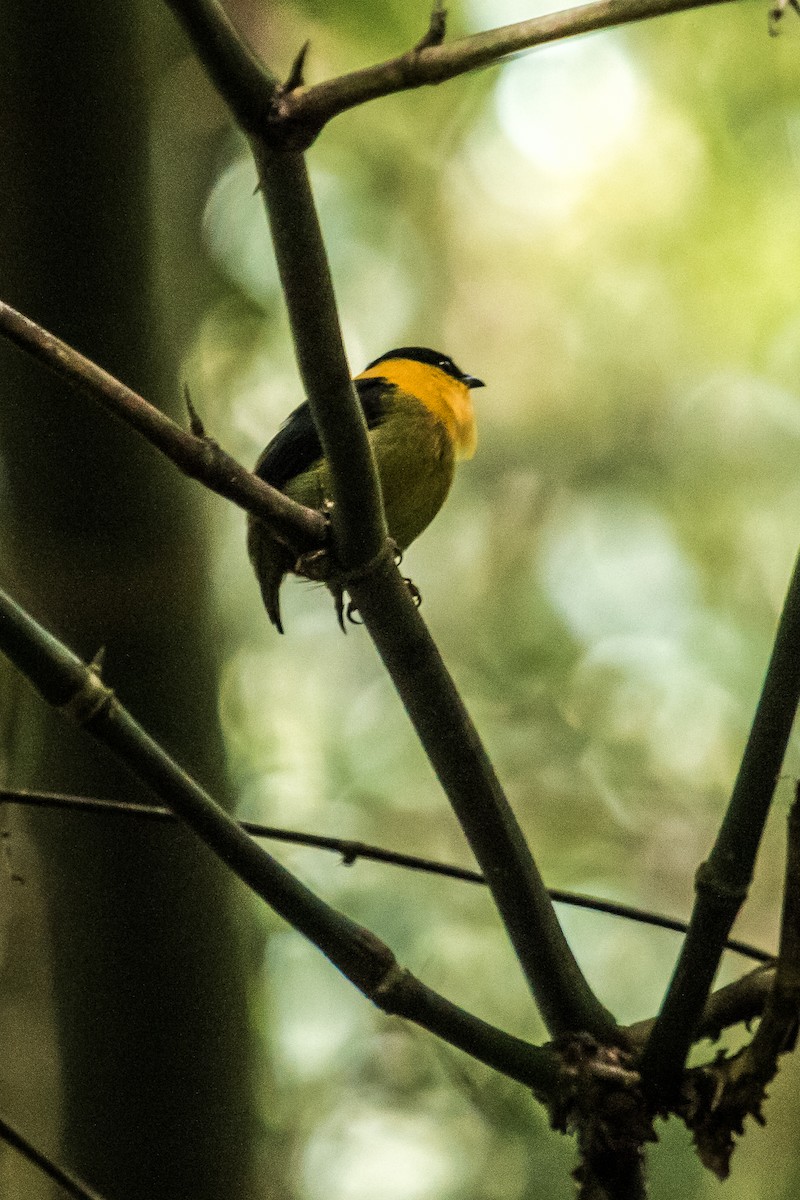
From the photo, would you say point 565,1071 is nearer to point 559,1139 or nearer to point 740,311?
point 559,1139

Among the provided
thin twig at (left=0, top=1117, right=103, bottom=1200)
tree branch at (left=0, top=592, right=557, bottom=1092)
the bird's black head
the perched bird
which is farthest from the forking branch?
the bird's black head

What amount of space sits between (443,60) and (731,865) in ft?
3.13

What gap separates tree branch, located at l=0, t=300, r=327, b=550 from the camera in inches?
54.3

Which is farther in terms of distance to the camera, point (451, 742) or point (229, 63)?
point (451, 742)

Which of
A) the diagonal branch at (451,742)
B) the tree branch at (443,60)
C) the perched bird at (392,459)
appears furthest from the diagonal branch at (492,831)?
the perched bird at (392,459)

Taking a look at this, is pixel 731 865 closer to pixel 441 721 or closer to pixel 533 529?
pixel 441 721

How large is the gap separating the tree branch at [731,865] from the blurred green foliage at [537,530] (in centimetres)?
429

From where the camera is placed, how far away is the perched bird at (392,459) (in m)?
3.64

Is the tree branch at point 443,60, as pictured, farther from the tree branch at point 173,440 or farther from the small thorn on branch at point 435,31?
the tree branch at point 173,440

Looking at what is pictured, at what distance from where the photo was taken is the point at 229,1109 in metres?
2.00

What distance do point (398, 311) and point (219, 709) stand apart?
5.56 metres

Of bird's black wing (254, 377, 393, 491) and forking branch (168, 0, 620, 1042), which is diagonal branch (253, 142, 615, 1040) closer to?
forking branch (168, 0, 620, 1042)

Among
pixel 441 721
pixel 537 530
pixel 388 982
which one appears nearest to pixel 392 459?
pixel 441 721

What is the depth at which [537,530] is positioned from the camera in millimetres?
7566
